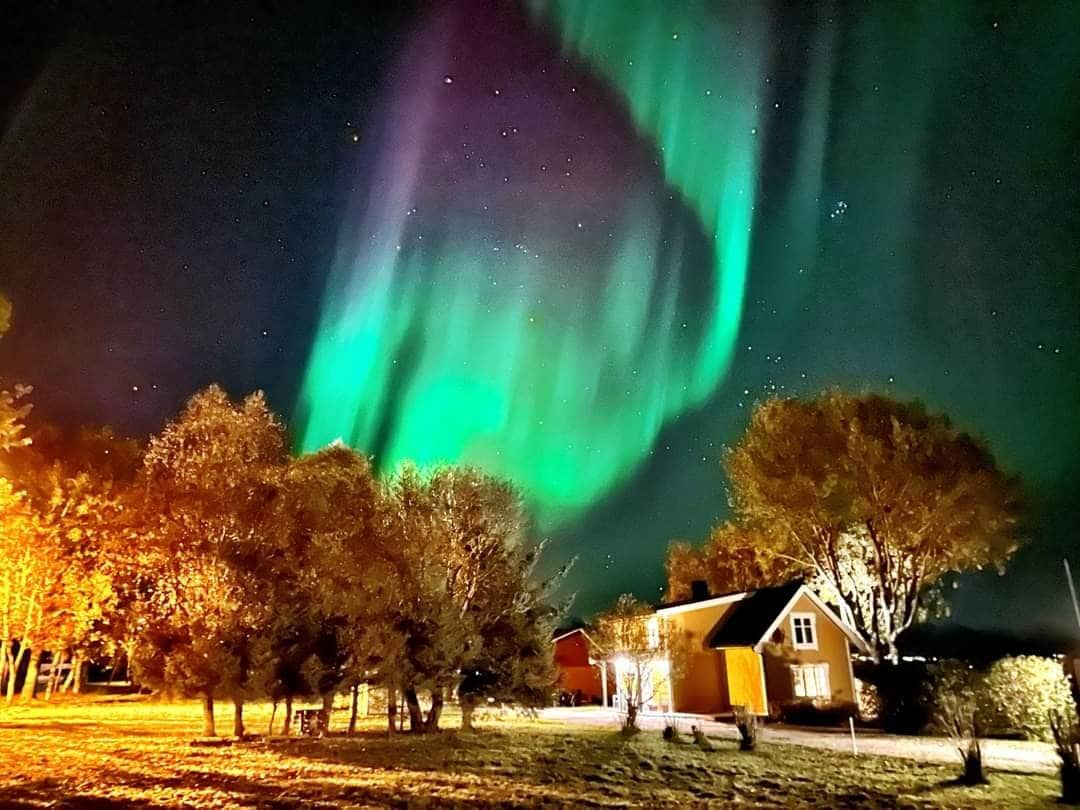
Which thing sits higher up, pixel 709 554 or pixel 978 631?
pixel 709 554

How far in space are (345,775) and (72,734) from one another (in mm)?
11770

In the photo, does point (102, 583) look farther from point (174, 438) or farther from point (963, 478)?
point (963, 478)

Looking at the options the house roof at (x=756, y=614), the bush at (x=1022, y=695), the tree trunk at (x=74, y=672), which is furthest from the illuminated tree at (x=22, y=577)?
the bush at (x=1022, y=695)

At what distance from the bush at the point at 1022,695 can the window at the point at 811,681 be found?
28.2 feet

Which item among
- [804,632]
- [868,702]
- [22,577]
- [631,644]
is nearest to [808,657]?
[804,632]

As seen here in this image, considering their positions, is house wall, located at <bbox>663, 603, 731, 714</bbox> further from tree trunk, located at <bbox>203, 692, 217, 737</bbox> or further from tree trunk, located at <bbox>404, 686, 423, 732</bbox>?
tree trunk, located at <bbox>203, 692, 217, 737</bbox>

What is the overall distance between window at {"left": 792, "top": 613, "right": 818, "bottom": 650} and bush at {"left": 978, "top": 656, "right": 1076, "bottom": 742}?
9203 mm

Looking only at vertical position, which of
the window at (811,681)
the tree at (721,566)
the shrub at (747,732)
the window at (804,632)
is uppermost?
the tree at (721,566)

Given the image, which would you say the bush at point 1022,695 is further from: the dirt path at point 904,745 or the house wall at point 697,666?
the house wall at point 697,666

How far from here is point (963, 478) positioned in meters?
36.1

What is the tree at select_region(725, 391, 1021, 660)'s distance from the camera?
36.3m

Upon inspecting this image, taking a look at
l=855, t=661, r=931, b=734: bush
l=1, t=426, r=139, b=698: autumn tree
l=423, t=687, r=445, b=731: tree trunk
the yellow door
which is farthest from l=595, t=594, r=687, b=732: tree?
l=1, t=426, r=139, b=698: autumn tree

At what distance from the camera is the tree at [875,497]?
36312 mm

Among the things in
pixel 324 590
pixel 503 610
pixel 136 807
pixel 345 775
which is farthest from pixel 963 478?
pixel 136 807
